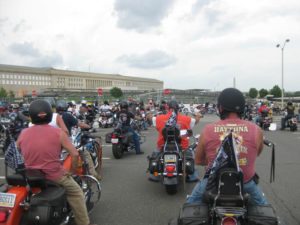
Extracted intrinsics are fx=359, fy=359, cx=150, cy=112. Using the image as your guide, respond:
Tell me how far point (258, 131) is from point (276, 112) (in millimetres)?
36899

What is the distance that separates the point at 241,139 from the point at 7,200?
2262 millimetres

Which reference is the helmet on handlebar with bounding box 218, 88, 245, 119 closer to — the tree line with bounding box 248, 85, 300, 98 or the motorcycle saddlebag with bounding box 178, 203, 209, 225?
the motorcycle saddlebag with bounding box 178, 203, 209, 225

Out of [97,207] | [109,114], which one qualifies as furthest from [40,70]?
[97,207]

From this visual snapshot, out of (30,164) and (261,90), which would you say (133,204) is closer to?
(30,164)

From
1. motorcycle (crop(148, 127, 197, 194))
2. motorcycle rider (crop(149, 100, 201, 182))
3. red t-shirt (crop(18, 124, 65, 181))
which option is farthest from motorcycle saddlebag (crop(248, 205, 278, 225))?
motorcycle rider (crop(149, 100, 201, 182))

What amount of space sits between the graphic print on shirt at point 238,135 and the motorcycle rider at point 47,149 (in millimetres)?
1692

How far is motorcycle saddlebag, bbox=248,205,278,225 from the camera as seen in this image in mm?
2801

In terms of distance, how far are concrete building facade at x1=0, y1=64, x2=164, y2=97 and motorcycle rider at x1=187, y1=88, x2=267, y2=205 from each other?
9596 centimetres

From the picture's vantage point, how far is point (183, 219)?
115 inches

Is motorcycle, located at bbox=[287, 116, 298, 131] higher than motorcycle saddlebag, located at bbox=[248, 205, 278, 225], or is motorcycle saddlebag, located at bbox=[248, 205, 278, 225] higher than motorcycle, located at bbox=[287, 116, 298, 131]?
motorcycle saddlebag, located at bbox=[248, 205, 278, 225]

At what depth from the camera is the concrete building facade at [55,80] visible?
112 metres

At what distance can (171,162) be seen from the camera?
5.93 meters

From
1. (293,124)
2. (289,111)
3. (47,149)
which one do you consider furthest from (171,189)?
(289,111)

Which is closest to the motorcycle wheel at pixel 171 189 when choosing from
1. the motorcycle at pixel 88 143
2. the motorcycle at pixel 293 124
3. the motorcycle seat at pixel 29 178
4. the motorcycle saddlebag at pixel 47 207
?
the motorcycle at pixel 88 143
